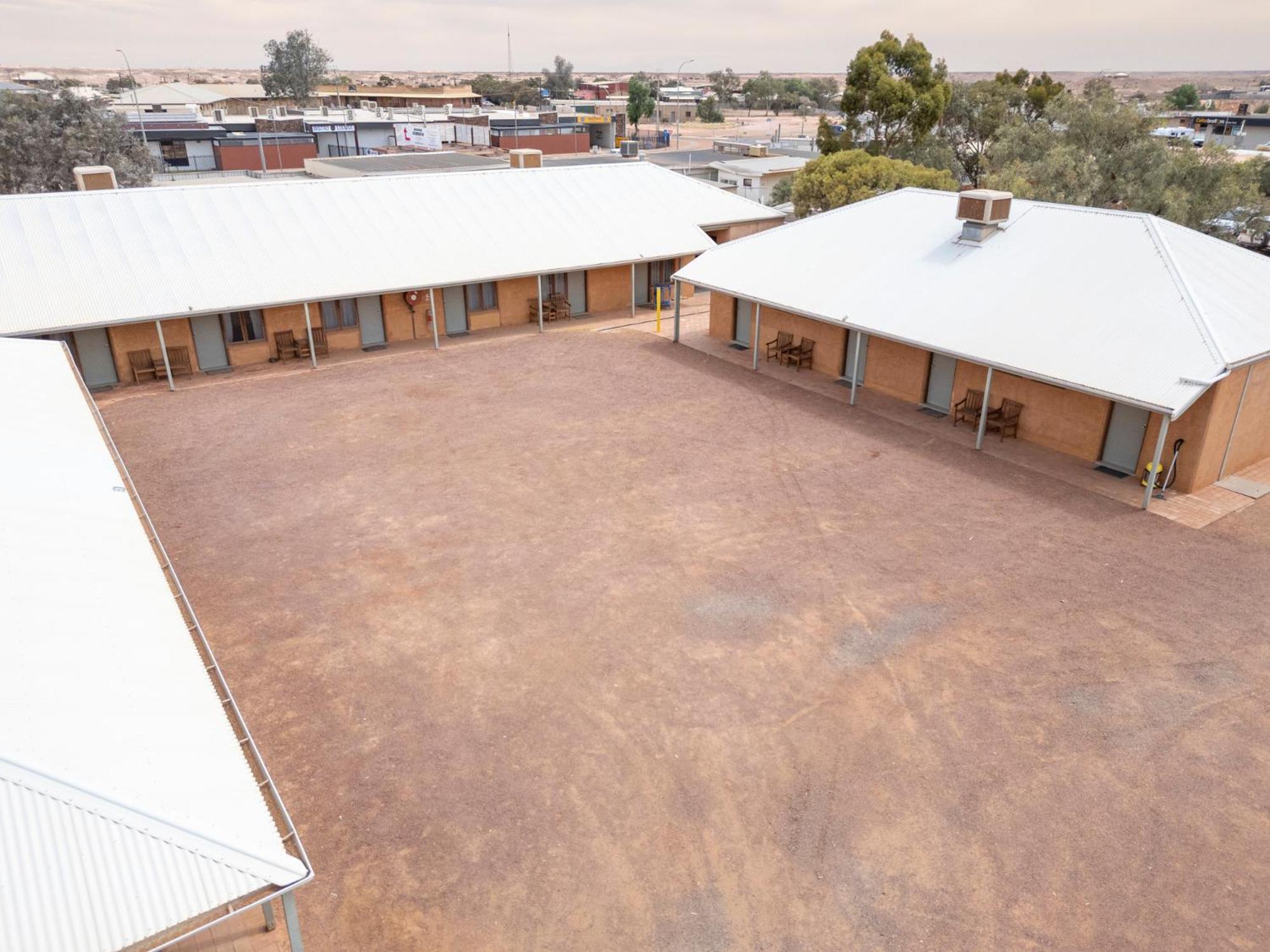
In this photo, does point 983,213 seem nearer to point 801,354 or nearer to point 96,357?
point 801,354

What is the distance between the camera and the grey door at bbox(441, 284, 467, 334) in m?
29.0

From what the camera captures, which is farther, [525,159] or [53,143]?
[53,143]

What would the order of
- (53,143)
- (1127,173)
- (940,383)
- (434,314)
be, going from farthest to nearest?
(53,143) → (1127,173) → (434,314) → (940,383)

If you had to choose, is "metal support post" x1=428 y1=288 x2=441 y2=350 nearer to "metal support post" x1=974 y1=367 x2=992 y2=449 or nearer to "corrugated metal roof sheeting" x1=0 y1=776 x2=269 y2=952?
"metal support post" x1=974 y1=367 x2=992 y2=449

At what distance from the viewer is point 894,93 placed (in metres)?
44.6

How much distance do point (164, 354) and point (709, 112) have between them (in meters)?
128

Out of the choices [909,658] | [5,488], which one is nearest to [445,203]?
[5,488]

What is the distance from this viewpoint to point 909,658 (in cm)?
1298

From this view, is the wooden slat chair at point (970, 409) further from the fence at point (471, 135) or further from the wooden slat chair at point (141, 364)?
the fence at point (471, 135)

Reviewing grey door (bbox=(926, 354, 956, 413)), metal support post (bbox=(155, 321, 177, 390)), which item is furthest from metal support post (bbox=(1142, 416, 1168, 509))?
metal support post (bbox=(155, 321, 177, 390))

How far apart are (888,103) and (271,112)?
2687 inches

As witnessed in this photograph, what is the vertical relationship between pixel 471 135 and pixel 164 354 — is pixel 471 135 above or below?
above

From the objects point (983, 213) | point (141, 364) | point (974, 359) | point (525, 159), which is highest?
point (525, 159)

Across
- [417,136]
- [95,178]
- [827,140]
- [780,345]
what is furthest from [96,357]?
[417,136]
